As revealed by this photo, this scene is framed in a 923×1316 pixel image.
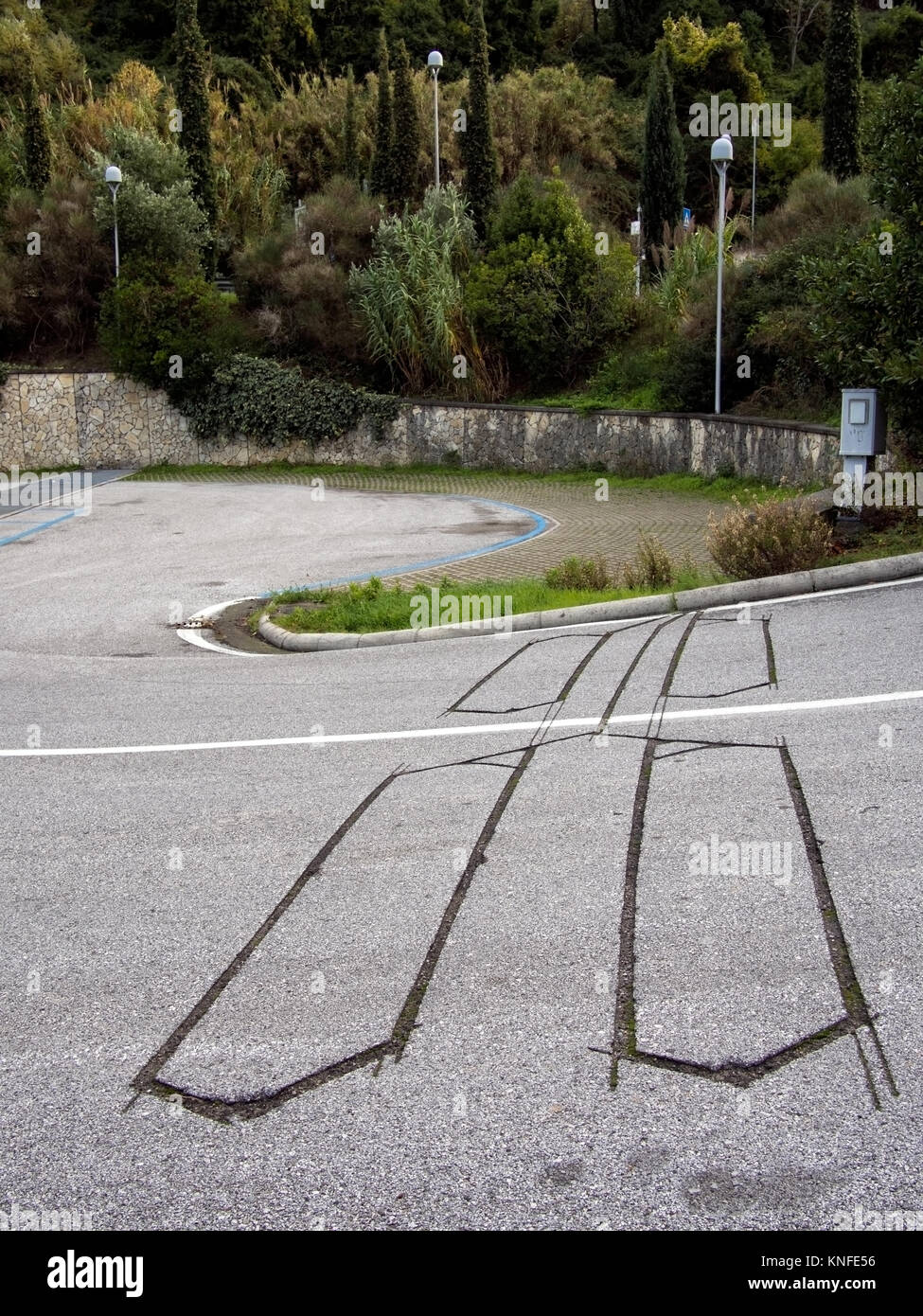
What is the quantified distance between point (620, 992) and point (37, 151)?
39498mm

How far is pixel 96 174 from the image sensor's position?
35.6m

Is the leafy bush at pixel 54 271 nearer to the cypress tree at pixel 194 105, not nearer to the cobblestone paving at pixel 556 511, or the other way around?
the cypress tree at pixel 194 105

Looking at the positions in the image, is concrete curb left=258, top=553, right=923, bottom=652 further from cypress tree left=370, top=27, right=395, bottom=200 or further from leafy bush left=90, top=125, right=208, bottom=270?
cypress tree left=370, top=27, right=395, bottom=200

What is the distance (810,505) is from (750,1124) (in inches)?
408

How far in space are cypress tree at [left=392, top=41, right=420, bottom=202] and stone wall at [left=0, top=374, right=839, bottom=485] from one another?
9360mm

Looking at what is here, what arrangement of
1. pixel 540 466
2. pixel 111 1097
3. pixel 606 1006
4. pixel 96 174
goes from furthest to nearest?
pixel 96 174
pixel 540 466
pixel 606 1006
pixel 111 1097

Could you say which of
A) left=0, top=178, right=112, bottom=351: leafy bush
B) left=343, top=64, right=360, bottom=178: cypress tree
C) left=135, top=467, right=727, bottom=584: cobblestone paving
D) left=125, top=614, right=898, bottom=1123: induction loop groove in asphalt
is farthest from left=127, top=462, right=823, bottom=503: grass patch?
left=343, top=64, right=360, bottom=178: cypress tree

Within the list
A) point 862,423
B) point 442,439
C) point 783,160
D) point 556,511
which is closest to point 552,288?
point 442,439

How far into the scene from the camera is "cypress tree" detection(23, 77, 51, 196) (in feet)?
124

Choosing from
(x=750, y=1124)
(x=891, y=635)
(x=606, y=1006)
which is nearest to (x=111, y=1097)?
(x=606, y=1006)

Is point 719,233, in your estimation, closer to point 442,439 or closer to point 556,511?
point 556,511

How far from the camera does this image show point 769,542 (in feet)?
40.3
